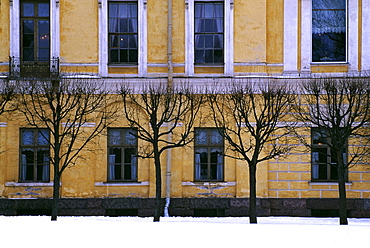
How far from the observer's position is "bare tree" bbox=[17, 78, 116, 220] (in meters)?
22.5

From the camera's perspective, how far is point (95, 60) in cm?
2542

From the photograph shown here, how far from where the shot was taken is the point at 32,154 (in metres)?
25.5

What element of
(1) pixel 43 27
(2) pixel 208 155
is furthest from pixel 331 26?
(1) pixel 43 27

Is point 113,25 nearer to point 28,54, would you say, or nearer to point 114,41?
point 114,41

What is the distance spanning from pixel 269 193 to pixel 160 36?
6852 millimetres

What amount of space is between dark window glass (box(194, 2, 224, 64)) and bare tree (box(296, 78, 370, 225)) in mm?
3452

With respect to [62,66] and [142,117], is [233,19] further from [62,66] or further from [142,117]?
[62,66]

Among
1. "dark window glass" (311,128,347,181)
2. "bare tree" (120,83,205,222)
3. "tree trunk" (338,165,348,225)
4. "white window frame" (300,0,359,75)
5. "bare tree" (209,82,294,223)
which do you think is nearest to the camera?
"tree trunk" (338,165,348,225)

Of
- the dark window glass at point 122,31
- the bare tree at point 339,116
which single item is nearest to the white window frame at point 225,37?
the dark window glass at point 122,31

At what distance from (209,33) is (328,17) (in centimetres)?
437

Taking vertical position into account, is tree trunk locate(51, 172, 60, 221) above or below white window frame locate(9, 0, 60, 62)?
below

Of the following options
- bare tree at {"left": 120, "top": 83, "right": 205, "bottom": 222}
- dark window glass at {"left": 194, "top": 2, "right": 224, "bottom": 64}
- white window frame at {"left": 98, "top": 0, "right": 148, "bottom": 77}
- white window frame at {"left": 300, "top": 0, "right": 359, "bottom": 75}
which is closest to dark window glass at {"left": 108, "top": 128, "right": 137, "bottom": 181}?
bare tree at {"left": 120, "top": 83, "right": 205, "bottom": 222}

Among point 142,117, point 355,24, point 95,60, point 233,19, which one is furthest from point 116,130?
point 355,24

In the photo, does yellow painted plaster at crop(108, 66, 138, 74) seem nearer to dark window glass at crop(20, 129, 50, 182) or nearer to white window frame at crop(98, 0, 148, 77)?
white window frame at crop(98, 0, 148, 77)
